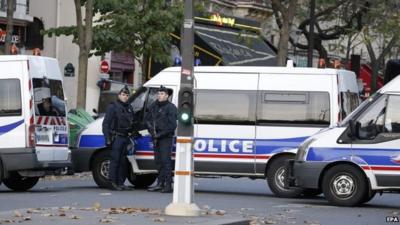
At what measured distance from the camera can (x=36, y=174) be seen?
18219 mm

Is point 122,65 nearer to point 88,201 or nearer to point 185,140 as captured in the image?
point 88,201

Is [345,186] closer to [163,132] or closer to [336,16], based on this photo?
[163,132]

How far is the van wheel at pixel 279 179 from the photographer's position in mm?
18281

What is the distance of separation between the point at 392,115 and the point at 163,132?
4196mm

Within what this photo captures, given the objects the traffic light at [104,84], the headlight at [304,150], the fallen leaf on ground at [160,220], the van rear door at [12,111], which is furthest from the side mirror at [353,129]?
the traffic light at [104,84]

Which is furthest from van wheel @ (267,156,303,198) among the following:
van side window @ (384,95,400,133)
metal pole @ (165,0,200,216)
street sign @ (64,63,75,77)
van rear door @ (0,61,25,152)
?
street sign @ (64,63,75,77)

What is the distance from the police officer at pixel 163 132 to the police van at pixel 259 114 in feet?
1.84

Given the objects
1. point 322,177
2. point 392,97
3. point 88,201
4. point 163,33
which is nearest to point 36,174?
point 88,201

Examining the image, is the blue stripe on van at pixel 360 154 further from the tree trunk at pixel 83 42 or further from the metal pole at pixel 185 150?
the tree trunk at pixel 83 42

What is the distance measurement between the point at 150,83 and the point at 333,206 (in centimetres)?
456

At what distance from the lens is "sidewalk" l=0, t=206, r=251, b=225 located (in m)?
12.3

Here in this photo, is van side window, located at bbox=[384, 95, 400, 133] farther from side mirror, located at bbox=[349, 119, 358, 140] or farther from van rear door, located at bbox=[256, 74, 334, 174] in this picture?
van rear door, located at bbox=[256, 74, 334, 174]

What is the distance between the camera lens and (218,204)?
16.6 meters

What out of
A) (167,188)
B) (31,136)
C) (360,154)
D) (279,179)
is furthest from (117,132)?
(360,154)
